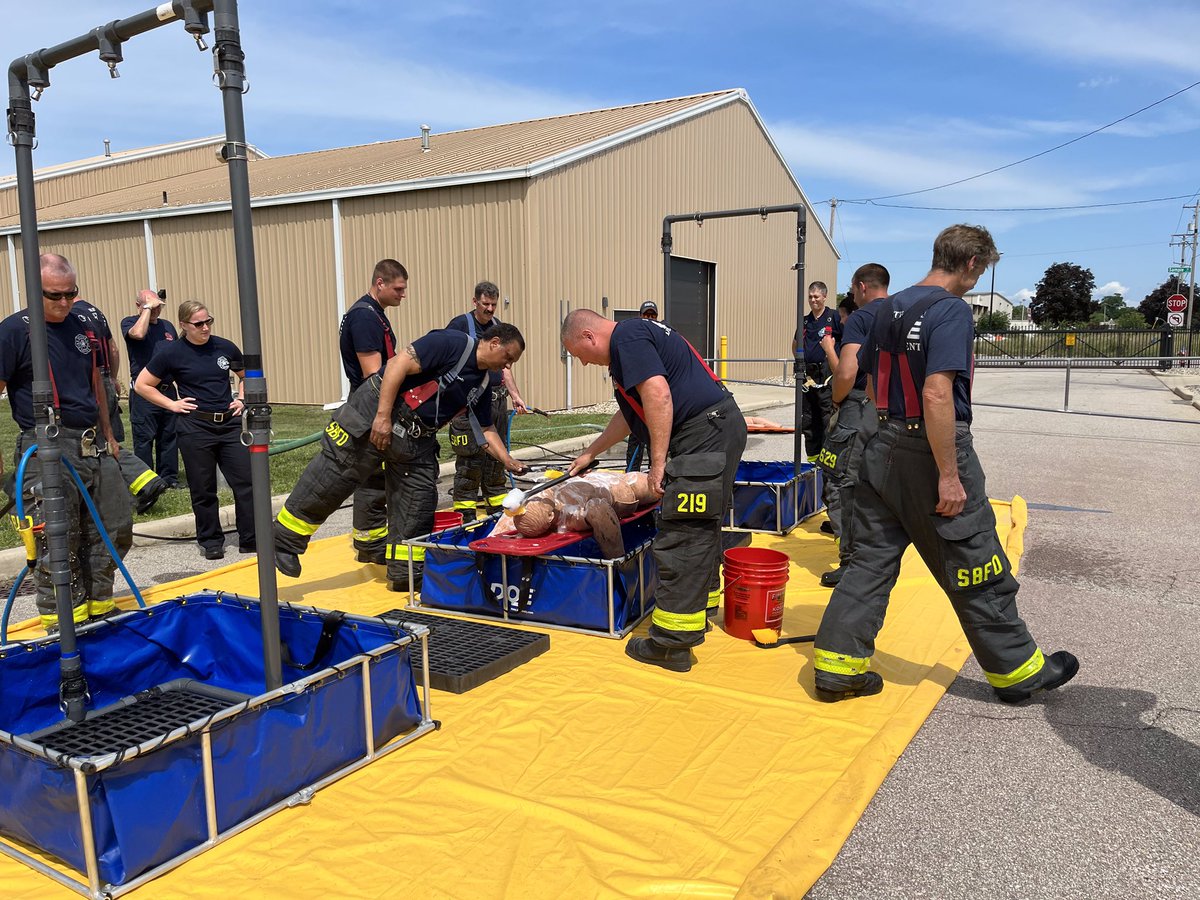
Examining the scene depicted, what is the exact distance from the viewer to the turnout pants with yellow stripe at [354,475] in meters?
5.36

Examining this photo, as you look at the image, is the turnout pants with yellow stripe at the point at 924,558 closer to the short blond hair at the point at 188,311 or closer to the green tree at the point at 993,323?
the short blond hair at the point at 188,311

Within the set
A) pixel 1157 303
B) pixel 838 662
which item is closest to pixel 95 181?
pixel 838 662

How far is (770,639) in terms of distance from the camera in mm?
4781

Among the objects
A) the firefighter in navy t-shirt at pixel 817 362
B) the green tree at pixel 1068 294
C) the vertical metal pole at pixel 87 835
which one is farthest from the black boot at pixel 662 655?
Answer: the green tree at pixel 1068 294

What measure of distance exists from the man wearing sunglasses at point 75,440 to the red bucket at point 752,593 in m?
3.25

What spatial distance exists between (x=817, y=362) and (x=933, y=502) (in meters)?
4.07

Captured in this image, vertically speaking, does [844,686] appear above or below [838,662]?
below

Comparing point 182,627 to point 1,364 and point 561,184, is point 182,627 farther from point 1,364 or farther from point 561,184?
point 561,184

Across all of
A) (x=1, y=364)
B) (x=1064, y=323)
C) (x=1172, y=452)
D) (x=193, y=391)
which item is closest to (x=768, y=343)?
(x=1172, y=452)

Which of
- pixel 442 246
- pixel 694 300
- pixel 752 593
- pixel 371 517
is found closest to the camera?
pixel 752 593

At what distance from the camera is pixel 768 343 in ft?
89.6

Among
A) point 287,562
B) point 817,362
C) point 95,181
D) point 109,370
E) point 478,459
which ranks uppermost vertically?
point 95,181

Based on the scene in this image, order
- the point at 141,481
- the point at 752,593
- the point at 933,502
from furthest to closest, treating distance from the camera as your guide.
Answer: the point at 141,481 → the point at 752,593 → the point at 933,502

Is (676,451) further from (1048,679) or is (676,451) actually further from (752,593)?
(1048,679)
